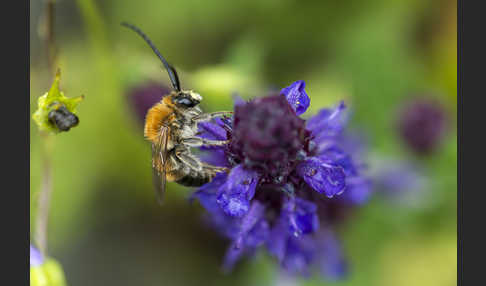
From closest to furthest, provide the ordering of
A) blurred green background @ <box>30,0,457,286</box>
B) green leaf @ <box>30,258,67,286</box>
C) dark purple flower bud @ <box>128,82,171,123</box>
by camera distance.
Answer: green leaf @ <box>30,258,67,286</box>, dark purple flower bud @ <box>128,82,171,123</box>, blurred green background @ <box>30,0,457,286</box>

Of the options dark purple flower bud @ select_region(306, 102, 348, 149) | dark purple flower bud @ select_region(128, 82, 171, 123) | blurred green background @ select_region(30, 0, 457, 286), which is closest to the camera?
dark purple flower bud @ select_region(306, 102, 348, 149)

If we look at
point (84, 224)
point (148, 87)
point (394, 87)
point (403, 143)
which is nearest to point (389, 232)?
point (403, 143)

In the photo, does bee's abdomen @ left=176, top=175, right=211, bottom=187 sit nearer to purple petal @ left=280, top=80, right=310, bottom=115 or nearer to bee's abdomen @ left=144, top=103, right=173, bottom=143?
bee's abdomen @ left=144, top=103, right=173, bottom=143

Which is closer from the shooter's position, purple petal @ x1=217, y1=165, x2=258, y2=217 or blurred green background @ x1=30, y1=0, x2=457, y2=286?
purple petal @ x1=217, y1=165, x2=258, y2=217

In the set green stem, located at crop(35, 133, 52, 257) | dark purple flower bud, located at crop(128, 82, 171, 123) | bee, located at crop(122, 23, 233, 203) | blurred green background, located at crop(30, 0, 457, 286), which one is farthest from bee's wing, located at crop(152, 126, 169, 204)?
blurred green background, located at crop(30, 0, 457, 286)

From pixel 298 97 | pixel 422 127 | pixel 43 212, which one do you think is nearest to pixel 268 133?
pixel 298 97

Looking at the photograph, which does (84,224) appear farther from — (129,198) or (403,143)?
(403,143)
